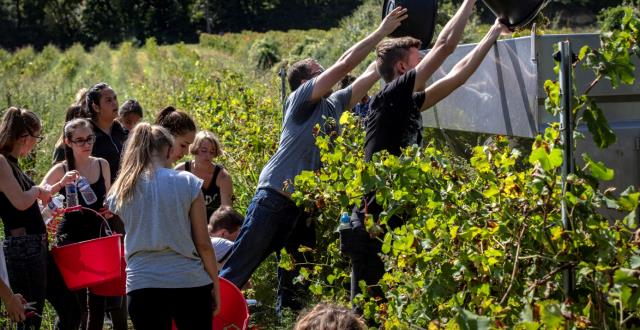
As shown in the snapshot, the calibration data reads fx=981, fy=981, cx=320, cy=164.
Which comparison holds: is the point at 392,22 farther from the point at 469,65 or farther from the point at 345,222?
the point at 345,222

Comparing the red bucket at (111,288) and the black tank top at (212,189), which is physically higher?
the black tank top at (212,189)

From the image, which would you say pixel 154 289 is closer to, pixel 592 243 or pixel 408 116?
pixel 408 116

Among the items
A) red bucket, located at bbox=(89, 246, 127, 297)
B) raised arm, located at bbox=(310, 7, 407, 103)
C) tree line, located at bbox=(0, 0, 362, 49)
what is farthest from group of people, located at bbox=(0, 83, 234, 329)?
tree line, located at bbox=(0, 0, 362, 49)

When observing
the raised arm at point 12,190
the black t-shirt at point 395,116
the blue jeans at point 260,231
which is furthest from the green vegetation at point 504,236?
the raised arm at point 12,190

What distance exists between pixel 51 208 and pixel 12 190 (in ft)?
2.02

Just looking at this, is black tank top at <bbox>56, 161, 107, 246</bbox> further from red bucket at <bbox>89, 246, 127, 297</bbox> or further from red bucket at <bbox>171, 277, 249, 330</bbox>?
red bucket at <bbox>171, 277, 249, 330</bbox>

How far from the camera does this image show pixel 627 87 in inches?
178

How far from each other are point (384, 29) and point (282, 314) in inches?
88.8

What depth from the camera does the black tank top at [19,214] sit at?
18.0 ft

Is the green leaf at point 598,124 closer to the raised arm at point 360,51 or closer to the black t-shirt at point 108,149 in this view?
the raised arm at point 360,51

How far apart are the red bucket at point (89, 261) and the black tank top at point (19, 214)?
0.19 metres

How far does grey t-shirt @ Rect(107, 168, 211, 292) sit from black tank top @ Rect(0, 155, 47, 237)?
4.35ft

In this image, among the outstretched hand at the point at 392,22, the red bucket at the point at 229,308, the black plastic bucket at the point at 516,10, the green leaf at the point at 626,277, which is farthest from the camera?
the outstretched hand at the point at 392,22

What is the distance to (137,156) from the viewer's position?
175 inches
